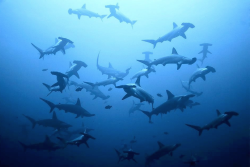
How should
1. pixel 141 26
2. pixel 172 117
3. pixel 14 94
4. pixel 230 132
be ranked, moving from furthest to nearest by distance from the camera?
1. pixel 141 26
2. pixel 14 94
3. pixel 172 117
4. pixel 230 132

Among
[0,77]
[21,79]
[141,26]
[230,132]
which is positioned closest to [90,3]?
[141,26]

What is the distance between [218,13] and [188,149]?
1605 inches

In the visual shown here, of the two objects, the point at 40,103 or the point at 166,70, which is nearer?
the point at 40,103

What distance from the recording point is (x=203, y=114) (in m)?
33.2

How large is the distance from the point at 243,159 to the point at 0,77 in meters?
48.9

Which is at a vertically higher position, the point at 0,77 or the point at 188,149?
the point at 0,77

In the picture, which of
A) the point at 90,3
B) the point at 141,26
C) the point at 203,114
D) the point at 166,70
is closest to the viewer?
the point at 203,114

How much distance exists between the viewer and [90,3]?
4262cm

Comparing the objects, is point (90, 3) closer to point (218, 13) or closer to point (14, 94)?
point (14, 94)

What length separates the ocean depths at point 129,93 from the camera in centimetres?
1139

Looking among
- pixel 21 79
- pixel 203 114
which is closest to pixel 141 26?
pixel 203 114

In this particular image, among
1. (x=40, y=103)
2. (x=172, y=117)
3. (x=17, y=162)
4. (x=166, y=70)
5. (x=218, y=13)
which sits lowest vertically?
(x=17, y=162)

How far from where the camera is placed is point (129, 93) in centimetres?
484

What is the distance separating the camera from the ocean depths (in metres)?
11.4
